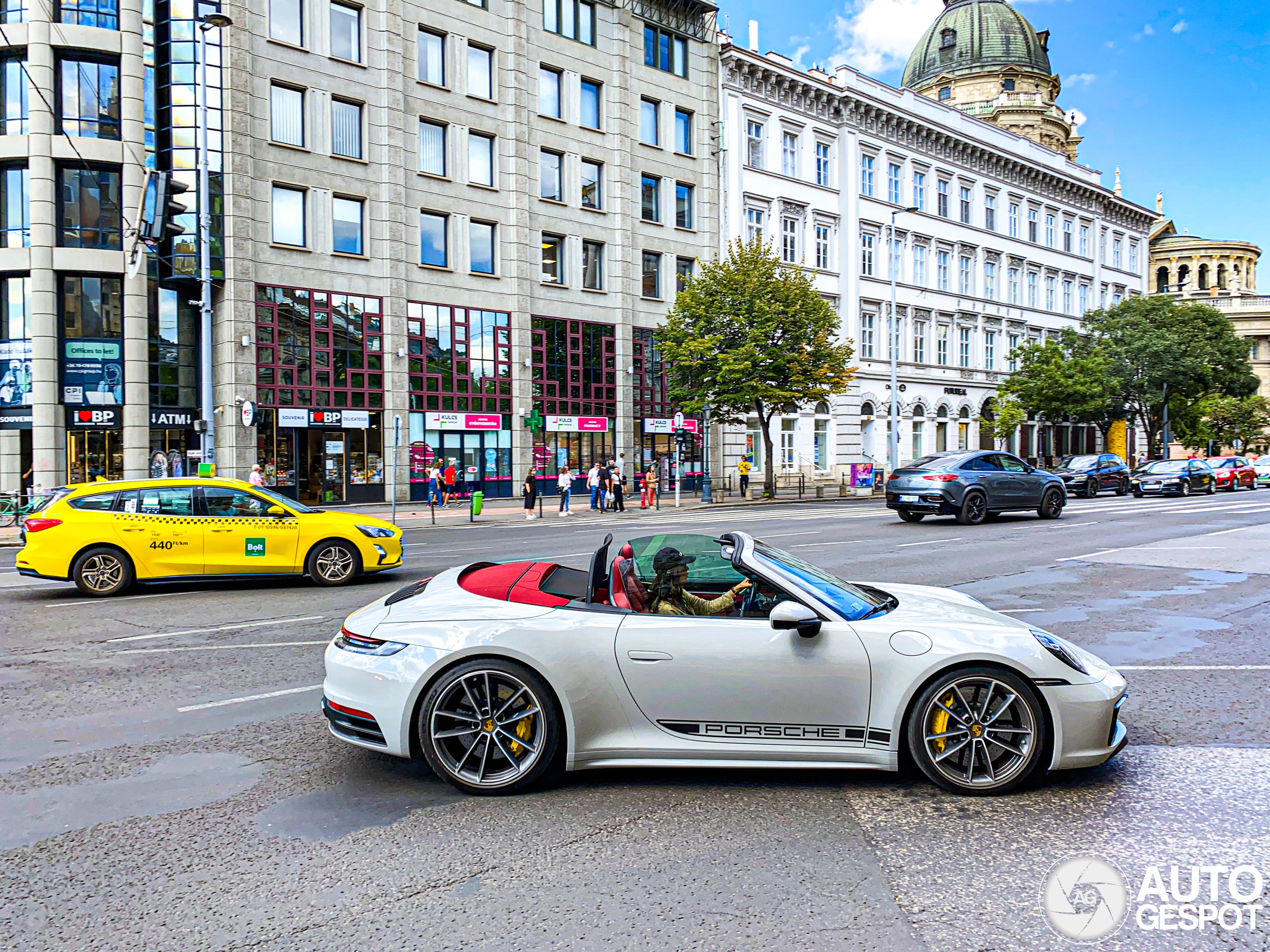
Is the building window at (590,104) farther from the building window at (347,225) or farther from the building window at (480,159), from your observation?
the building window at (347,225)

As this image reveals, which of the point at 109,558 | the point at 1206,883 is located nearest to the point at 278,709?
the point at 1206,883

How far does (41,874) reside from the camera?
12.1 ft

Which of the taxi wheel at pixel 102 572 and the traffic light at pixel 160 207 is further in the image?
the traffic light at pixel 160 207

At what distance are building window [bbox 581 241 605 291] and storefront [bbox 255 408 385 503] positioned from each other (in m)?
11.0

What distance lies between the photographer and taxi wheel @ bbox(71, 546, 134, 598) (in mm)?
11586

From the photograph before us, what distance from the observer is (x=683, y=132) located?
1662 inches

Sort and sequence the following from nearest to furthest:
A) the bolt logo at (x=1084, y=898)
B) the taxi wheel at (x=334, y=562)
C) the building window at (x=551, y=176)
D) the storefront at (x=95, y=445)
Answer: the bolt logo at (x=1084, y=898) < the taxi wheel at (x=334, y=562) < the storefront at (x=95, y=445) < the building window at (x=551, y=176)


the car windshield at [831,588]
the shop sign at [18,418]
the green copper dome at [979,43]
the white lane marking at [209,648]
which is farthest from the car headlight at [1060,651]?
the green copper dome at [979,43]

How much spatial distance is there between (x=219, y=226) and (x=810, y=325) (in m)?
20.8

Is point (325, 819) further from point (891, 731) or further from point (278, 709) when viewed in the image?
point (891, 731)

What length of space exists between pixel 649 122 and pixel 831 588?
39418 millimetres

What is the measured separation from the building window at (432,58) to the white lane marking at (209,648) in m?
30.3

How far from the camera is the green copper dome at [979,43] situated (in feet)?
264

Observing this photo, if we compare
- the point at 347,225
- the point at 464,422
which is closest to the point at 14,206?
the point at 347,225
